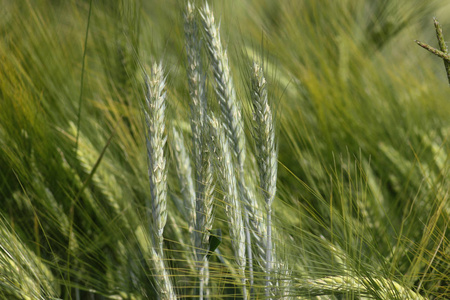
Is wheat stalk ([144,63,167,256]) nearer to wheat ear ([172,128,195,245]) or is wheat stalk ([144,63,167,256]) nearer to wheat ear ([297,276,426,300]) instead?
wheat ear ([172,128,195,245])

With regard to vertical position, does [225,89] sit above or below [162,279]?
above

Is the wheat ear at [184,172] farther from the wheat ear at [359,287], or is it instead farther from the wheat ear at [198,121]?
the wheat ear at [359,287]

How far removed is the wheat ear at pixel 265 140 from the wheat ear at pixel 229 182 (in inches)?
1.2

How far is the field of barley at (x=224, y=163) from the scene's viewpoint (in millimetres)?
471

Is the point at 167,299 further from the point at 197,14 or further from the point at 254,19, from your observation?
the point at 254,19

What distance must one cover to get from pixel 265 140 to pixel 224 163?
47 mm

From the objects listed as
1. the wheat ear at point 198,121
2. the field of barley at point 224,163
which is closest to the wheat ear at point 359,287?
the field of barley at point 224,163

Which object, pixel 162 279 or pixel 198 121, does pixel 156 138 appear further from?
pixel 162 279

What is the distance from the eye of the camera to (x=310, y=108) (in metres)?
0.78

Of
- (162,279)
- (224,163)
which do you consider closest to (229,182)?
(224,163)

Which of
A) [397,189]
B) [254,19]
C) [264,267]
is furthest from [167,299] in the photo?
[254,19]

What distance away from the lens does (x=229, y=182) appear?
0.47 m

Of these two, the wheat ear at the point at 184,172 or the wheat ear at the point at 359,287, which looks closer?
the wheat ear at the point at 359,287

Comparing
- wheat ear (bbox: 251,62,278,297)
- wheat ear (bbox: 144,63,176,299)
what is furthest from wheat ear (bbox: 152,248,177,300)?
wheat ear (bbox: 251,62,278,297)
